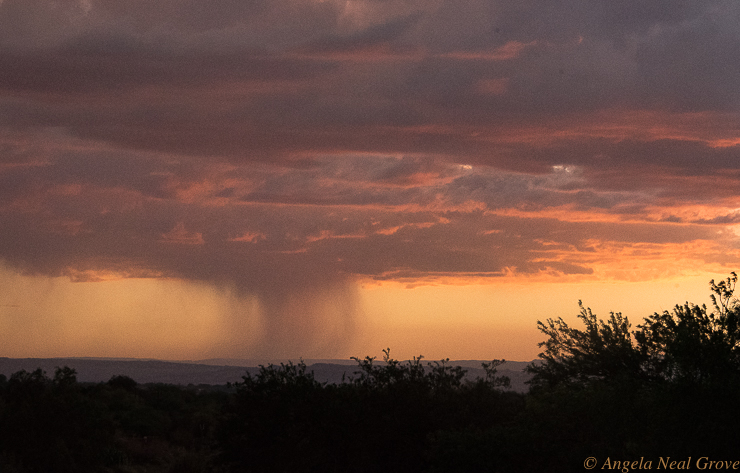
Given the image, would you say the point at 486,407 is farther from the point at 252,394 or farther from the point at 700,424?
the point at 700,424

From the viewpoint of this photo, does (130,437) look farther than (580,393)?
Yes

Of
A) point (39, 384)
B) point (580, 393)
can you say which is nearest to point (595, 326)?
point (580, 393)

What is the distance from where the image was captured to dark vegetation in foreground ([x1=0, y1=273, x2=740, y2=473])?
22.9 m

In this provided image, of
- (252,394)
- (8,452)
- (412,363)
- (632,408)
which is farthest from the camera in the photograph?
(8,452)

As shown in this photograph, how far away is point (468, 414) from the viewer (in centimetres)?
3309

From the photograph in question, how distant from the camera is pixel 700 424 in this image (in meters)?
22.0

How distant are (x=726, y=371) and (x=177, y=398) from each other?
73.6m

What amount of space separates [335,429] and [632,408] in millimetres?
12001

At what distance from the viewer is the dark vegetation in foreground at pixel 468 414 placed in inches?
902

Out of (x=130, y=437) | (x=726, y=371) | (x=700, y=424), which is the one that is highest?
(x=726, y=371)

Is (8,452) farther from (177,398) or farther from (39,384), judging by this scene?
(177,398)

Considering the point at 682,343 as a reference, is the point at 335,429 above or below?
below

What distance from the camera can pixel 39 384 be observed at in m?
42.7

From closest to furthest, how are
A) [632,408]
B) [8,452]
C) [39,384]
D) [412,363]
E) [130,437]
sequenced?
[632,408], [412,363], [8,452], [39,384], [130,437]
